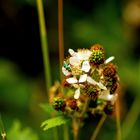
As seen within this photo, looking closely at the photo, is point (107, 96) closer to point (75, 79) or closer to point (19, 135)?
point (75, 79)

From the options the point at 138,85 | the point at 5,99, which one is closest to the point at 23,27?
the point at 5,99

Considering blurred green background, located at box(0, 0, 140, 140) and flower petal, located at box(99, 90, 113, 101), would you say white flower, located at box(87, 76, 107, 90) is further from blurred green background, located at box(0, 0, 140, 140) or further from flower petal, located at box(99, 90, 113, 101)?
blurred green background, located at box(0, 0, 140, 140)

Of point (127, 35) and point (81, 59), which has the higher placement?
point (127, 35)

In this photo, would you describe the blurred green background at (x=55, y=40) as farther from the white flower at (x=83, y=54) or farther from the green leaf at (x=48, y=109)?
the white flower at (x=83, y=54)

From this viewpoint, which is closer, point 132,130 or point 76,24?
point 132,130

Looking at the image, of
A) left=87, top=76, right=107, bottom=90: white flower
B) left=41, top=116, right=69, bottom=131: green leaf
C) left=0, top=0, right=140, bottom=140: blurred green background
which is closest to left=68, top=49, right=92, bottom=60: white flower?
left=87, top=76, right=107, bottom=90: white flower

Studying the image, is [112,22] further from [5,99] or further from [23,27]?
[5,99]

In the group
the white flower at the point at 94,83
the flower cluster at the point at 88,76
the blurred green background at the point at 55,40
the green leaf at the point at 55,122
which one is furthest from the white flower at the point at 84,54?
the blurred green background at the point at 55,40
